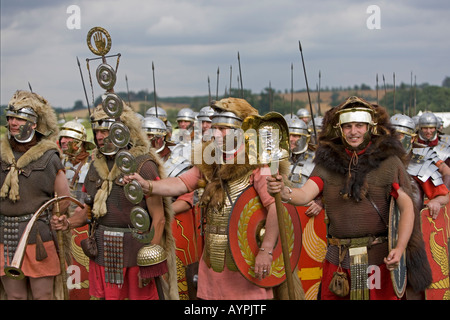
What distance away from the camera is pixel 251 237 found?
4.80 meters

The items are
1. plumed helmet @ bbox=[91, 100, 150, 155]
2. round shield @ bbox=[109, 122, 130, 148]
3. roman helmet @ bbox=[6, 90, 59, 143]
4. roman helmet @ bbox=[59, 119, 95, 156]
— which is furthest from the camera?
roman helmet @ bbox=[59, 119, 95, 156]

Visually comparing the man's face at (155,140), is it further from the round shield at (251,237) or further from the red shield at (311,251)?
the round shield at (251,237)

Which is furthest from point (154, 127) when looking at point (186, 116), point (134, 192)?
point (186, 116)

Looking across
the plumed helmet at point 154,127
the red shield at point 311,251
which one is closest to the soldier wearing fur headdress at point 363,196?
the red shield at point 311,251

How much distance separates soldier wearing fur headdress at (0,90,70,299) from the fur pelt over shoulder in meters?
2.11

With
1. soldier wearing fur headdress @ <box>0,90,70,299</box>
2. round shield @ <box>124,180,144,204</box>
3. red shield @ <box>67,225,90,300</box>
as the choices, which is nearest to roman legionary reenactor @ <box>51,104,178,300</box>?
round shield @ <box>124,180,144,204</box>

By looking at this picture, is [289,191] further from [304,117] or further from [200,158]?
[304,117]

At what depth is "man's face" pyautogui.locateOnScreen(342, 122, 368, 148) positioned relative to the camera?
4688mm

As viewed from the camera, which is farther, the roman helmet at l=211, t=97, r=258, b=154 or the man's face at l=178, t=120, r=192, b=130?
the man's face at l=178, t=120, r=192, b=130

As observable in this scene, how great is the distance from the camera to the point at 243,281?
15.9 feet

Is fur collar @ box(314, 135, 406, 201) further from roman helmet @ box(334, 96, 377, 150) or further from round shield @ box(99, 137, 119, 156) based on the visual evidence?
round shield @ box(99, 137, 119, 156)

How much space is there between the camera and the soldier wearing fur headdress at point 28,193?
5277mm

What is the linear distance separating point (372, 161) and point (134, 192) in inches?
64.6
